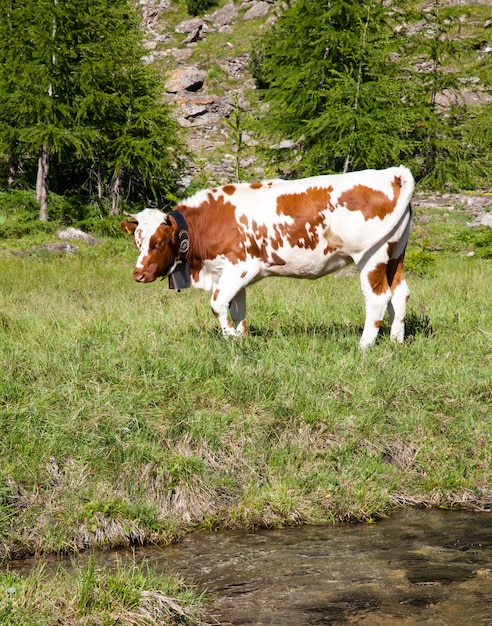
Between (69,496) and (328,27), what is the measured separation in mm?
20796

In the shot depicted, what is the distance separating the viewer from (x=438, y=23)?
28.3 metres

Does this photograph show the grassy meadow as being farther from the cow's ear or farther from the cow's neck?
the cow's ear

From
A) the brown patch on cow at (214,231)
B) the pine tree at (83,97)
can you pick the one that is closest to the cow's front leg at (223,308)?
the brown patch on cow at (214,231)

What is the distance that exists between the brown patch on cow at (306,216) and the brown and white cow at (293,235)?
10mm

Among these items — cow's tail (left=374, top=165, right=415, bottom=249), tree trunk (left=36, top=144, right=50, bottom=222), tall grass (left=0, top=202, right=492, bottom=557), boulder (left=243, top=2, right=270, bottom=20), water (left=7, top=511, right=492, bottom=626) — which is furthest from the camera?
boulder (left=243, top=2, right=270, bottom=20)

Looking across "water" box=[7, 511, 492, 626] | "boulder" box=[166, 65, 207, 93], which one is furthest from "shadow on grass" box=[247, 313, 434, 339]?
"boulder" box=[166, 65, 207, 93]

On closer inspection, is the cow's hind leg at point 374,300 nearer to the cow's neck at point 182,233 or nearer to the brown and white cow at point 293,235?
the brown and white cow at point 293,235

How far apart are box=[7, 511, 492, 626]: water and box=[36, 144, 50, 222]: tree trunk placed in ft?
69.4

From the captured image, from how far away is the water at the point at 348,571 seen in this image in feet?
13.4

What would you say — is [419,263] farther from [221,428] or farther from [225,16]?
[225,16]

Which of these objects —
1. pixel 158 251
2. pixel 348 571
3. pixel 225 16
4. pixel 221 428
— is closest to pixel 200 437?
pixel 221 428

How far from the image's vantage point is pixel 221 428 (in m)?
6.14

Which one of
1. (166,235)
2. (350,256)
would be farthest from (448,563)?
(166,235)

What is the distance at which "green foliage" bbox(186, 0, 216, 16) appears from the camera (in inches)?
2138
